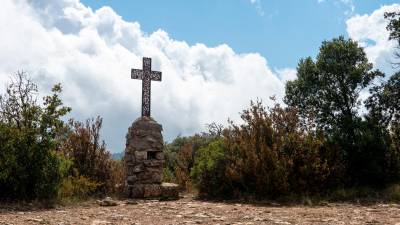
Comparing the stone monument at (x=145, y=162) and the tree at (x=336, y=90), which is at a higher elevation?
the tree at (x=336, y=90)

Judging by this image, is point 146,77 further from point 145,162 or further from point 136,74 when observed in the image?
point 145,162

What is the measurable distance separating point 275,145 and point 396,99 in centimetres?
576

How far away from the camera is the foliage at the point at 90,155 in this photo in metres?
15.6

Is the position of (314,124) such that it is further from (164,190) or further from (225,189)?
(164,190)

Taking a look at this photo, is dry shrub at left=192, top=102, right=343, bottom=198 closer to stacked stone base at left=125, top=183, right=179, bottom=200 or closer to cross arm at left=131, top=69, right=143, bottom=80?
stacked stone base at left=125, top=183, right=179, bottom=200

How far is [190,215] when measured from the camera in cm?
980

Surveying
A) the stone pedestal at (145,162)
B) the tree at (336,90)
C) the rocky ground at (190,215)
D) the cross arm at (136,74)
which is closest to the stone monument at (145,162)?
the stone pedestal at (145,162)

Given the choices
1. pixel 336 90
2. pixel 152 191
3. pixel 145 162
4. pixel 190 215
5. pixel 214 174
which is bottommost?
pixel 190 215

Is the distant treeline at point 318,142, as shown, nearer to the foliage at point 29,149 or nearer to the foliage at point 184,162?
the foliage at point 184,162

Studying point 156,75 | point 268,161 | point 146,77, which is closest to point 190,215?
point 268,161

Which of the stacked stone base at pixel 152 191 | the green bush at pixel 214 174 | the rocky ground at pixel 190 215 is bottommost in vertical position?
the rocky ground at pixel 190 215

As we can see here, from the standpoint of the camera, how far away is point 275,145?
1390cm

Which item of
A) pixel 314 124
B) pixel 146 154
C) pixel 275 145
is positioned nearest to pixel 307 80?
pixel 314 124

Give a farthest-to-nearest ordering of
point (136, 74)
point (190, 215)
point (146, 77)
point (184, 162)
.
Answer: point (184, 162)
point (146, 77)
point (136, 74)
point (190, 215)
